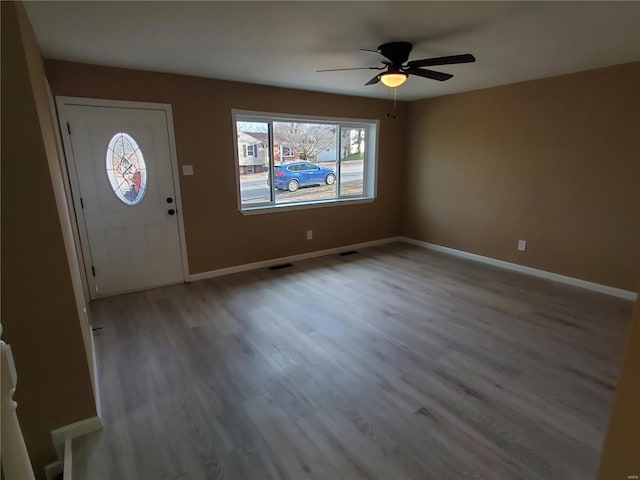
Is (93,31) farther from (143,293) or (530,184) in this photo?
(530,184)

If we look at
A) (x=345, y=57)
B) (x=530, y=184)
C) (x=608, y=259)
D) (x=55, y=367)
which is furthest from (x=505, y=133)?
(x=55, y=367)

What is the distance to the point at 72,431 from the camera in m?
1.86

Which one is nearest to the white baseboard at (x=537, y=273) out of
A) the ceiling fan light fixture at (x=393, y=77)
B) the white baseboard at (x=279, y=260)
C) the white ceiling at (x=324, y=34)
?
the white baseboard at (x=279, y=260)

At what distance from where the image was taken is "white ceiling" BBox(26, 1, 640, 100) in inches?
82.2

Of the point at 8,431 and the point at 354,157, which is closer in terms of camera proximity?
the point at 8,431

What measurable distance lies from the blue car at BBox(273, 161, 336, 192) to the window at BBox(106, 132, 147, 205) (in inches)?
66.6

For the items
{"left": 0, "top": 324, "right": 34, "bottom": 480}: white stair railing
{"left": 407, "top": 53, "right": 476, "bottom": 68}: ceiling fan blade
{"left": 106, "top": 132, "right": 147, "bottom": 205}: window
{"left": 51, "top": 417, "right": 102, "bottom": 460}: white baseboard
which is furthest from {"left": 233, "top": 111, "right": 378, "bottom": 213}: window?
{"left": 0, "top": 324, "right": 34, "bottom": 480}: white stair railing

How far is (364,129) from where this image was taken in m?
5.57

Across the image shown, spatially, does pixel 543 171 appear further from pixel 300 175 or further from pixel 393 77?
pixel 300 175

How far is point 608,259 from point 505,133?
1.92 metres

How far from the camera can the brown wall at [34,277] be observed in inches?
60.2

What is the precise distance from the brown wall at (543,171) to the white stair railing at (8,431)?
486 cm

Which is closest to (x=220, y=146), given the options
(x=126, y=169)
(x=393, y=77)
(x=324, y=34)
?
(x=126, y=169)

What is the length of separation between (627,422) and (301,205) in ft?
14.3
